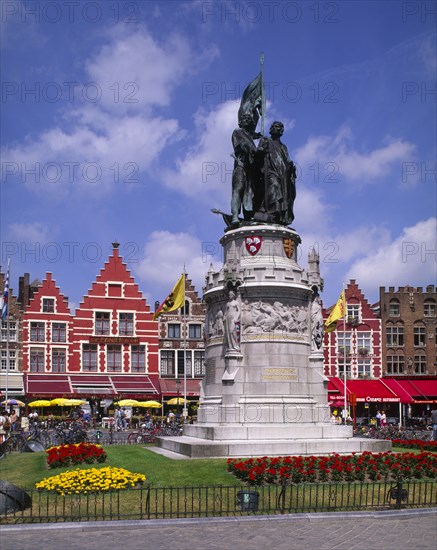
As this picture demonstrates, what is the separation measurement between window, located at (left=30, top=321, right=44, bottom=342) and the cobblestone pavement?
54.0m

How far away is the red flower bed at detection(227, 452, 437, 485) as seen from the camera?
18.5m

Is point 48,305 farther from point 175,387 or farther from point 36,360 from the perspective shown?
point 175,387

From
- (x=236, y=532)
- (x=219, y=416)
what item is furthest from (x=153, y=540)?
(x=219, y=416)

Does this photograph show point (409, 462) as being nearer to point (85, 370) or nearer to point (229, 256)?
point (229, 256)

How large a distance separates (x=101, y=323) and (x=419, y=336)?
31020mm

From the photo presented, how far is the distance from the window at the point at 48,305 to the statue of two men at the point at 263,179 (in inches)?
1663

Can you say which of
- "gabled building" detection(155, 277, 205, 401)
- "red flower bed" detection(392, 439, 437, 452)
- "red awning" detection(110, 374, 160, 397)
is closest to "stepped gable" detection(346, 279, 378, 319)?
"gabled building" detection(155, 277, 205, 401)

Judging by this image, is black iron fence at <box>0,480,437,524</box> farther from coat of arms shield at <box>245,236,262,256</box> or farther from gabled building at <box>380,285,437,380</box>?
gabled building at <box>380,285,437,380</box>

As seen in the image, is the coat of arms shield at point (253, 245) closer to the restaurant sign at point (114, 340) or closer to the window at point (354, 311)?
the restaurant sign at point (114, 340)

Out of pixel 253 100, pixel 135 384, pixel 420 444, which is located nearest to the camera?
pixel 420 444

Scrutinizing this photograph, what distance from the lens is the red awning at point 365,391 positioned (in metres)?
66.1

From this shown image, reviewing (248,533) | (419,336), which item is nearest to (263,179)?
(248,533)

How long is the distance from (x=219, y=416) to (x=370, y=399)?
4240cm

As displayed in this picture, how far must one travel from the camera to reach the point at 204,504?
16.6m
